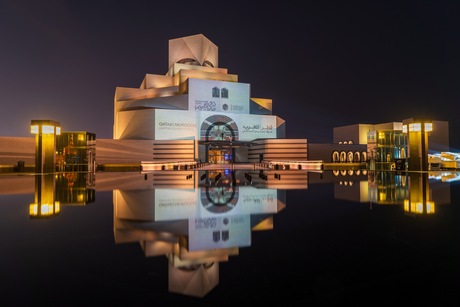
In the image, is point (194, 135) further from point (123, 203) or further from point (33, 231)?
point (33, 231)

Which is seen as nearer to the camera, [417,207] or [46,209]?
[417,207]

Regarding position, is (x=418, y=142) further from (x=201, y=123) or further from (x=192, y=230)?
(x=201, y=123)

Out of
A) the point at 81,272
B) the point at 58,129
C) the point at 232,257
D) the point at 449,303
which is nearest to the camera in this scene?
the point at 449,303

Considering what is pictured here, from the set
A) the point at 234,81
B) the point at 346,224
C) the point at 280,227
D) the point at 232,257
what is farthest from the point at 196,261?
the point at 234,81

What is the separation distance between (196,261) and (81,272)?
1.04m

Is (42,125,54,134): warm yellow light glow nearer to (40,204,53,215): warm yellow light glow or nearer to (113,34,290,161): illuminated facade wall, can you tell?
(40,204,53,215): warm yellow light glow

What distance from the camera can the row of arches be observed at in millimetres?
42281

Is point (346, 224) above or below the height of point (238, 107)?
below

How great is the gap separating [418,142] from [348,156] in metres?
22.6

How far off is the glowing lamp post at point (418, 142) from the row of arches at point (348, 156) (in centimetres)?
2133

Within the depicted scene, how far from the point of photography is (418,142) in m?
20.4

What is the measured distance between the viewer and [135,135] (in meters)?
39.5

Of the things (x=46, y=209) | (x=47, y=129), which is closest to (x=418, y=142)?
(x=46, y=209)

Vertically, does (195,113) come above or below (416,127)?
above
